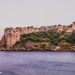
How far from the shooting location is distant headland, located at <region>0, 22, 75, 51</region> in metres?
103

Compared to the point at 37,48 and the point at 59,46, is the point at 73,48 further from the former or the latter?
the point at 37,48

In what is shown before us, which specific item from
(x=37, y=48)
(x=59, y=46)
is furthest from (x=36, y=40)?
(x=59, y=46)

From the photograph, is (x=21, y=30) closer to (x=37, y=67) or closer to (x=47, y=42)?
(x=47, y=42)

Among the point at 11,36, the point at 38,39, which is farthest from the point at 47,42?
the point at 11,36

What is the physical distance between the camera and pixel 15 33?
112062mm

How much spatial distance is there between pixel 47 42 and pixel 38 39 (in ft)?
11.9

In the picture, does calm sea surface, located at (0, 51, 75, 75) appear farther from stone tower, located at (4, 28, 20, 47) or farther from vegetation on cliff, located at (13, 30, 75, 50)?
stone tower, located at (4, 28, 20, 47)

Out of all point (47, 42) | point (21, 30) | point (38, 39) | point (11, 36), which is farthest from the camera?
point (21, 30)

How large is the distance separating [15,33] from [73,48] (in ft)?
80.0

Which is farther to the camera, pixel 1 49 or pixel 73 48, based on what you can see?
pixel 1 49

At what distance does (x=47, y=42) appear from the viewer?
105438 mm

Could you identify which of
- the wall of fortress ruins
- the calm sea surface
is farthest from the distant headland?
the calm sea surface

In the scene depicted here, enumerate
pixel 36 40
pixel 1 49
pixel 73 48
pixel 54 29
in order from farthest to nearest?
pixel 54 29 < pixel 1 49 < pixel 36 40 < pixel 73 48

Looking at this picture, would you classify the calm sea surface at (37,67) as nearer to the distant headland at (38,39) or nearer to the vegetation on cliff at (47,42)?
the vegetation on cliff at (47,42)
